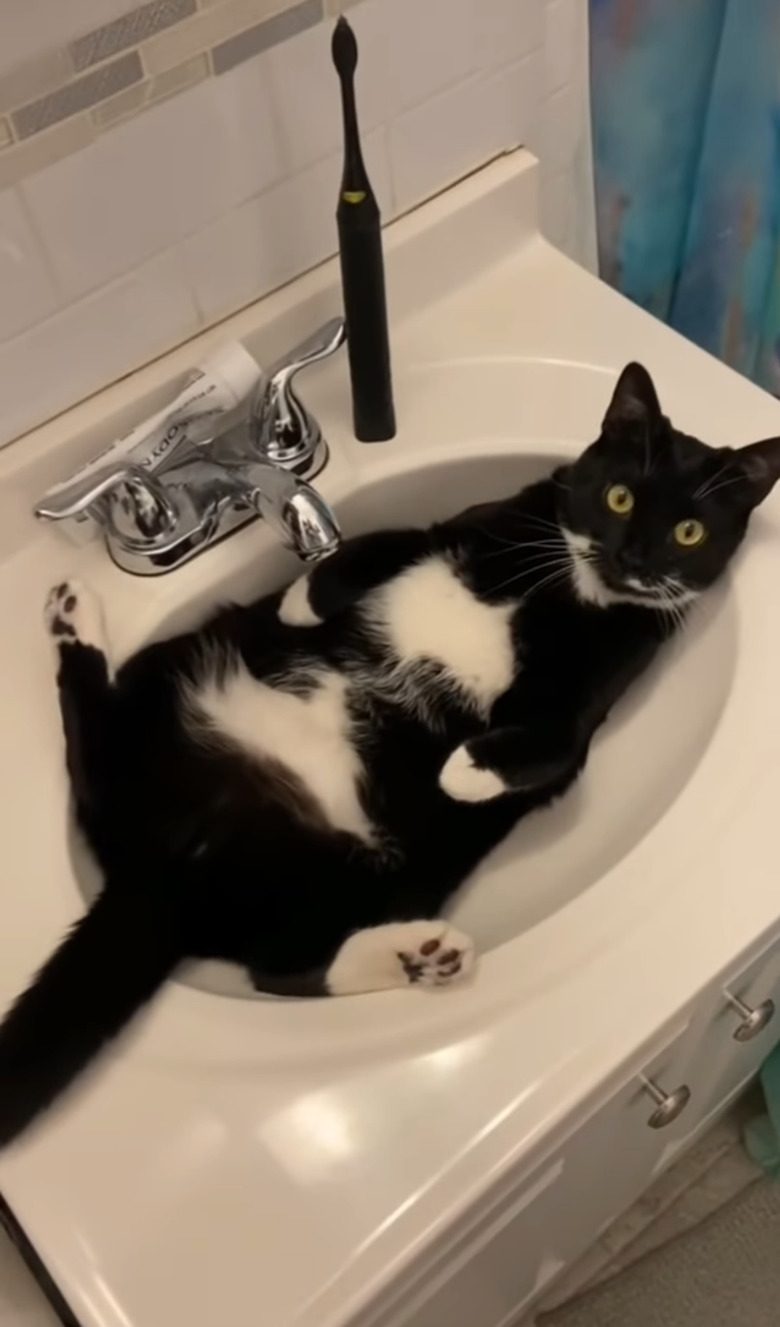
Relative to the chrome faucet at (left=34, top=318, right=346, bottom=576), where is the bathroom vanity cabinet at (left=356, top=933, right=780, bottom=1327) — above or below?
below

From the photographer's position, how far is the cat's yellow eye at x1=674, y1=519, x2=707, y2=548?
2.65ft

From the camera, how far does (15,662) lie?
795 mm

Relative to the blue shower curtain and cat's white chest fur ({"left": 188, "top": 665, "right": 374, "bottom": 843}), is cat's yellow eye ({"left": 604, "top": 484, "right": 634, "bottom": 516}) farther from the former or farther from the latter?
the blue shower curtain

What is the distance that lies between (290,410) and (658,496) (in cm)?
26

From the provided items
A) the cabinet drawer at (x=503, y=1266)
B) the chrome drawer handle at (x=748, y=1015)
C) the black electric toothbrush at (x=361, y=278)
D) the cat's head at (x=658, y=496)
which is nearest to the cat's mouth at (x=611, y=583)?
the cat's head at (x=658, y=496)

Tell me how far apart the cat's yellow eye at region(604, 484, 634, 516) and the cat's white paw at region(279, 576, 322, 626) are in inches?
8.8

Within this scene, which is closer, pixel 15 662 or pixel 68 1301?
pixel 68 1301

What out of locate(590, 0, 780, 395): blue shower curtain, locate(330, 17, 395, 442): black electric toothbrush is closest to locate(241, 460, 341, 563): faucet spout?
locate(330, 17, 395, 442): black electric toothbrush

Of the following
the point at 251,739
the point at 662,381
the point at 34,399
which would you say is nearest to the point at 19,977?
the point at 251,739

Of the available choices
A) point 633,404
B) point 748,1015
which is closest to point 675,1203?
point 748,1015

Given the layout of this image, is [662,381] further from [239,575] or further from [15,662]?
[15,662]

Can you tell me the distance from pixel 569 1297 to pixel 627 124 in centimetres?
114

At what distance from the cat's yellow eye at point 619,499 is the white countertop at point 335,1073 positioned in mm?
101

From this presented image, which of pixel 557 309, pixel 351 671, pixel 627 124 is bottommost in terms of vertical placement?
pixel 351 671
